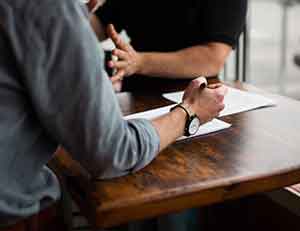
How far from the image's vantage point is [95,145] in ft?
3.00

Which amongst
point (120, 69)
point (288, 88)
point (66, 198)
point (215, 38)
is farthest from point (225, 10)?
point (288, 88)

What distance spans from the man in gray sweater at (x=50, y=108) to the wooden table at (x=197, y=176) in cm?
4

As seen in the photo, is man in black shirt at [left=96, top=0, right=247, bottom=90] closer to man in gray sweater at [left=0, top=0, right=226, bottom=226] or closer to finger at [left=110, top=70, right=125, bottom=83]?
finger at [left=110, top=70, right=125, bottom=83]

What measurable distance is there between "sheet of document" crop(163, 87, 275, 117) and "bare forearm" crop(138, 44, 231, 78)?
0.11 m

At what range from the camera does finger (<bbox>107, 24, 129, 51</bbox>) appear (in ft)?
4.66

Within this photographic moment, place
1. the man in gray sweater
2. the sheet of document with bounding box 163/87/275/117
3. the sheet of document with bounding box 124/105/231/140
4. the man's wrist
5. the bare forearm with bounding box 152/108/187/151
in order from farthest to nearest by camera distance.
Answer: the man's wrist
the sheet of document with bounding box 163/87/275/117
the sheet of document with bounding box 124/105/231/140
the bare forearm with bounding box 152/108/187/151
the man in gray sweater

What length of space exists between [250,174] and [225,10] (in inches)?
30.4

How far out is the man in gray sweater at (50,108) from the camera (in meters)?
0.85

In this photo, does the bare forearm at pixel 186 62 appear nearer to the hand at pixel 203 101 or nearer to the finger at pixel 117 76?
the finger at pixel 117 76

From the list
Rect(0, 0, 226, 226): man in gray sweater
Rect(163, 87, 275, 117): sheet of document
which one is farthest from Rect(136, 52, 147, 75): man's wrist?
Rect(0, 0, 226, 226): man in gray sweater

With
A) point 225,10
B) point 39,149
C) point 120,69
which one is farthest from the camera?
point 225,10

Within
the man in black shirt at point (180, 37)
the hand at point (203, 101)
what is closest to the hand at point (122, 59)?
the man in black shirt at point (180, 37)

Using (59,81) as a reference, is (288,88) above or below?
below

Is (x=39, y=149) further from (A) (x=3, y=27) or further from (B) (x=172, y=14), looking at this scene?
(B) (x=172, y=14)
